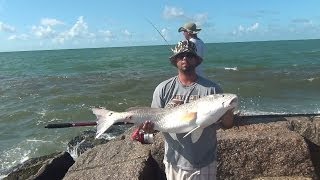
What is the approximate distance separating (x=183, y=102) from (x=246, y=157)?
2.32m

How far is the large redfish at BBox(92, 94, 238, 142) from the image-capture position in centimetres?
400

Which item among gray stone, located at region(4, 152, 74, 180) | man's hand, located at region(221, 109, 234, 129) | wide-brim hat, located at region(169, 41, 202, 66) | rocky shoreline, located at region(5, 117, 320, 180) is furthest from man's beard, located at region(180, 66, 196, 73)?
gray stone, located at region(4, 152, 74, 180)

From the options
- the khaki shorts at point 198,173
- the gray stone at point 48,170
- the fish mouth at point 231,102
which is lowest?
the gray stone at point 48,170

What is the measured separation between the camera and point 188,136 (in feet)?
14.1

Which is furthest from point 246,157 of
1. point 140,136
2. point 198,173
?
point 198,173

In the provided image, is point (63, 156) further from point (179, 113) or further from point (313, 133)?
point (179, 113)

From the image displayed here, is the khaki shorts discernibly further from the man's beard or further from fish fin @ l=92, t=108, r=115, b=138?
the man's beard

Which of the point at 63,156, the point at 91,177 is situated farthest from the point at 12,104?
the point at 91,177

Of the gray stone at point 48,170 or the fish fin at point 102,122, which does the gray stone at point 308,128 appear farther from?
the gray stone at point 48,170

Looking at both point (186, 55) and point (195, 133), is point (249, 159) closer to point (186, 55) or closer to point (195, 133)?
point (195, 133)

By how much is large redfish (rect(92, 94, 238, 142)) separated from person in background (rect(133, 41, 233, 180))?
0.09m

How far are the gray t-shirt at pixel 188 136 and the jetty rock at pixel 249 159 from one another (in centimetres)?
184

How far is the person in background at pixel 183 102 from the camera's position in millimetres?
4281

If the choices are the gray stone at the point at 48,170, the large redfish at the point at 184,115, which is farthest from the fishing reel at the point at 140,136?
the gray stone at the point at 48,170
